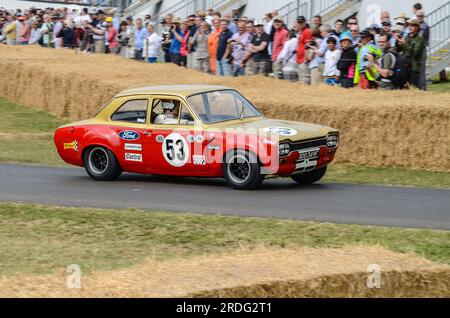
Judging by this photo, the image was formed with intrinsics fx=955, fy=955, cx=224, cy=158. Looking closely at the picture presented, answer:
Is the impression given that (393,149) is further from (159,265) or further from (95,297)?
(95,297)

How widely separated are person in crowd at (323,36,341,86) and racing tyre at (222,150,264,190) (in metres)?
6.07

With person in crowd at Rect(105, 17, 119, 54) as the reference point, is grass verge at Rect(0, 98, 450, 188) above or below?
below

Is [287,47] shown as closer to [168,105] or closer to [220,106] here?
[220,106]

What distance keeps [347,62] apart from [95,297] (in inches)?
490

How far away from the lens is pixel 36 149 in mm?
17531

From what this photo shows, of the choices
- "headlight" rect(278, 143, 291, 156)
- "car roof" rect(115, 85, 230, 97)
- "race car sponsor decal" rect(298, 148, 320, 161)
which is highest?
"car roof" rect(115, 85, 230, 97)

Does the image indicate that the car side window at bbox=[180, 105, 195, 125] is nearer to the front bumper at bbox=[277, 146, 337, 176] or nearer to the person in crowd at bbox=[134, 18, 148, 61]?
the front bumper at bbox=[277, 146, 337, 176]

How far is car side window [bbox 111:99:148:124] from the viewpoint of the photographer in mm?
13492

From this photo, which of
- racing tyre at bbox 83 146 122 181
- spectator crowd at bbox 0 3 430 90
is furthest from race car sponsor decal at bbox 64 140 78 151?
spectator crowd at bbox 0 3 430 90

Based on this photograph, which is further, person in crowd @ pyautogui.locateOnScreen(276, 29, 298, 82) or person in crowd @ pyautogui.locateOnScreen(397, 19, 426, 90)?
person in crowd @ pyautogui.locateOnScreen(276, 29, 298, 82)

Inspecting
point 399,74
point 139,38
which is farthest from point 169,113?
point 139,38

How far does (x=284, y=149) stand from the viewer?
12102mm

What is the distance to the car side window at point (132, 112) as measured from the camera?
13.5 metres
